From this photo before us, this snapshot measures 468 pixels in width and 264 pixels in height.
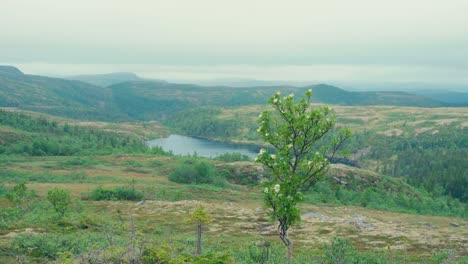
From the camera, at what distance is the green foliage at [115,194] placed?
73.3 meters

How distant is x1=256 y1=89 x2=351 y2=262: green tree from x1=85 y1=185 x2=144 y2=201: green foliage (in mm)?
60904

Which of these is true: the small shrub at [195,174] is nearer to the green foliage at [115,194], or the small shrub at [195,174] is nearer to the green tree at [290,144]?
the green foliage at [115,194]

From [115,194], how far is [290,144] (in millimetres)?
63730

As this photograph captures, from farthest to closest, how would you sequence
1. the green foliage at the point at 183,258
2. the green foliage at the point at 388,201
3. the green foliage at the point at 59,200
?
the green foliage at the point at 388,201
the green foliage at the point at 59,200
the green foliage at the point at 183,258

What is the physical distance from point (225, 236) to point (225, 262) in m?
30.1

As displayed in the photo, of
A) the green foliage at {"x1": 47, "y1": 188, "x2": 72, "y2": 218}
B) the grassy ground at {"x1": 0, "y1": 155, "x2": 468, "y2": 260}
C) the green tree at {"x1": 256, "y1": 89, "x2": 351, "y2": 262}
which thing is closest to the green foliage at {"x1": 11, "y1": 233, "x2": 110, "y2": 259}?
the grassy ground at {"x1": 0, "y1": 155, "x2": 468, "y2": 260}

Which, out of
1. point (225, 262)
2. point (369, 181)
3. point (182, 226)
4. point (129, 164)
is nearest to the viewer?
point (225, 262)

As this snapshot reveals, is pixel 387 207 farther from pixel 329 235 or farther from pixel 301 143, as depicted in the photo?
pixel 301 143

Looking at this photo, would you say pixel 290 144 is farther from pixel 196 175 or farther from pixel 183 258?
pixel 196 175

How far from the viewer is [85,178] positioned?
10056 cm

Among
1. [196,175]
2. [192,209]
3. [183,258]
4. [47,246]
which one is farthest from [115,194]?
[183,258]

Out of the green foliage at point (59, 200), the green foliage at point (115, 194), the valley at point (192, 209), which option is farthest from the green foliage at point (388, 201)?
the green foliage at point (59, 200)

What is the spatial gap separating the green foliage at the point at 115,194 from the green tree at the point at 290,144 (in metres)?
60.9

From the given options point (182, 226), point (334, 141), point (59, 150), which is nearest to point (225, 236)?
point (182, 226)
